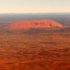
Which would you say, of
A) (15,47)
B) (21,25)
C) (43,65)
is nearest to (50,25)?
(21,25)

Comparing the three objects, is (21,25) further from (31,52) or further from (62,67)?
(62,67)

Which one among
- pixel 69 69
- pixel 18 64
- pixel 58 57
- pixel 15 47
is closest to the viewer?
pixel 69 69

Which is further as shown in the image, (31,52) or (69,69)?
(31,52)

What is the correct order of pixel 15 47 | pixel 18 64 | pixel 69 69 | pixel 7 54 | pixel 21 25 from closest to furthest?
1. pixel 69 69
2. pixel 18 64
3. pixel 7 54
4. pixel 15 47
5. pixel 21 25

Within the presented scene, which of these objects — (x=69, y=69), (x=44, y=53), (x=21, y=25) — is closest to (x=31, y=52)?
(x=44, y=53)

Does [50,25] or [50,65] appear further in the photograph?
[50,25]

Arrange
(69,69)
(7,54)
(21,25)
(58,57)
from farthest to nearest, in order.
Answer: (21,25), (7,54), (58,57), (69,69)

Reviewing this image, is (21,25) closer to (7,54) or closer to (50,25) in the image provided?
(50,25)

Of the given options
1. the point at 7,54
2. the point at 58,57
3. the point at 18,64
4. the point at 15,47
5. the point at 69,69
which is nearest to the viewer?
the point at 69,69

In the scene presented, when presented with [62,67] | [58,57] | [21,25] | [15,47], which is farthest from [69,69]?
[21,25]
